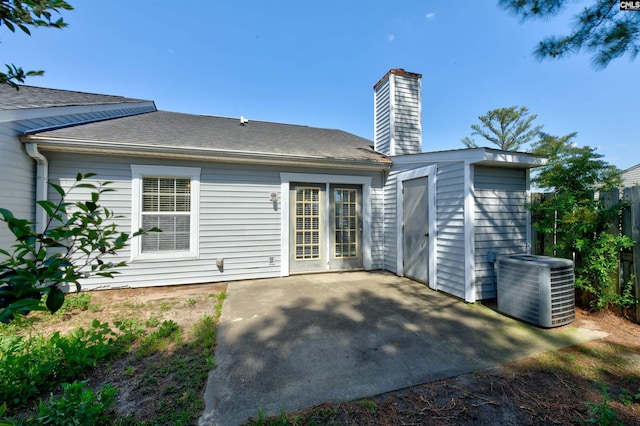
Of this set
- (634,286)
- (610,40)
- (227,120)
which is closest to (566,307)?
(634,286)

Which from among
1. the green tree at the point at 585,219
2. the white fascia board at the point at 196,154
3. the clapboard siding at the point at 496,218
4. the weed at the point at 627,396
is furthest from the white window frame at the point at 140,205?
the green tree at the point at 585,219

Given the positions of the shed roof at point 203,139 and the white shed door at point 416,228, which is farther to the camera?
the white shed door at point 416,228

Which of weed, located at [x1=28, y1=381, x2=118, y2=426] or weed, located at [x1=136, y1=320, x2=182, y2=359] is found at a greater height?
weed, located at [x1=28, y1=381, x2=118, y2=426]

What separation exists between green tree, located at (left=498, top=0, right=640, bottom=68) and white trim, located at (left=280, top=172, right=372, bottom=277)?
3.78 meters

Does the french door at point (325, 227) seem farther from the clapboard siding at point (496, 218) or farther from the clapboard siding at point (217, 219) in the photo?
the clapboard siding at point (496, 218)

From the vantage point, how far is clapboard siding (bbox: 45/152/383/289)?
4719 mm

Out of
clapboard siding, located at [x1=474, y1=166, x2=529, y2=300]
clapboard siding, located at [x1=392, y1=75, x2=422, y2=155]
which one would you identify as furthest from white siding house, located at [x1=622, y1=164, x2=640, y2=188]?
clapboard siding, located at [x1=474, y1=166, x2=529, y2=300]

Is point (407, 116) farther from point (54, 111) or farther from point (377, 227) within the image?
point (54, 111)

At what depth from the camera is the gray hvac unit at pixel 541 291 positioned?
3223 mm

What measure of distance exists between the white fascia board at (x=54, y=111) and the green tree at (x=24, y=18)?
4.25 metres

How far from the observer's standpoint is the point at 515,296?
352cm

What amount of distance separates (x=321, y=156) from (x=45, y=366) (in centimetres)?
500

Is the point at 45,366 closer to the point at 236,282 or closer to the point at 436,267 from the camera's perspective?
the point at 236,282

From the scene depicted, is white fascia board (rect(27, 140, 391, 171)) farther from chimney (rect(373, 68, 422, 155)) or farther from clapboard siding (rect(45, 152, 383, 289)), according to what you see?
chimney (rect(373, 68, 422, 155))
